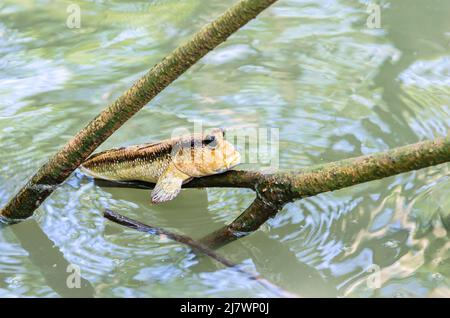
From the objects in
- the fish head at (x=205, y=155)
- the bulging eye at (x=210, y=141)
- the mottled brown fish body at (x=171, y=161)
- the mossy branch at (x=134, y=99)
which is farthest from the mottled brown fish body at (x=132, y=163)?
the mossy branch at (x=134, y=99)

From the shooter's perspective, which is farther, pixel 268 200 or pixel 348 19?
pixel 348 19

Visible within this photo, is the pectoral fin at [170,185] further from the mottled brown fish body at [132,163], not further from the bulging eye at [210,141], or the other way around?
the bulging eye at [210,141]

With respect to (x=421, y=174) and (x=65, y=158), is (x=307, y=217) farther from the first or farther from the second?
(x=65, y=158)

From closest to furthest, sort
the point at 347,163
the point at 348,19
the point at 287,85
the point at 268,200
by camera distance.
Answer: the point at 347,163, the point at 268,200, the point at 287,85, the point at 348,19

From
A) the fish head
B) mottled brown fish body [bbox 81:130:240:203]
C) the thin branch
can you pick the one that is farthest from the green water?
the fish head

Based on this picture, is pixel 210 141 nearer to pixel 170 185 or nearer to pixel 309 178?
pixel 170 185

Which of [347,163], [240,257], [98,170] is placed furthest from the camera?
[98,170]

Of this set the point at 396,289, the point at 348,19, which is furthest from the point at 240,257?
the point at 348,19
